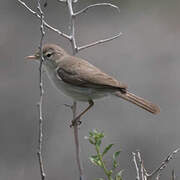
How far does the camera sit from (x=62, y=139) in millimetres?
10680

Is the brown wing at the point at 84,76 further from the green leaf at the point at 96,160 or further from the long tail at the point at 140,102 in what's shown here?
the green leaf at the point at 96,160

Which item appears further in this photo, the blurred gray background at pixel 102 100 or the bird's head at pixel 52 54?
the blurred gray background at pixel 102 100

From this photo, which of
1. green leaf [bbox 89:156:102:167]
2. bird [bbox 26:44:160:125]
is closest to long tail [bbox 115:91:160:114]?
bird [bbox 26:44:160:125]

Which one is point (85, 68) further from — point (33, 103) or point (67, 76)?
point (33, 103)

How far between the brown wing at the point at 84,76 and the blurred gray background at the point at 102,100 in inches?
148

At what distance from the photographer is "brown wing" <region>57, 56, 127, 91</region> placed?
612 centimetres

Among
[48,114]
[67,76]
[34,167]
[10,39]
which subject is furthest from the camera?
[10,39]

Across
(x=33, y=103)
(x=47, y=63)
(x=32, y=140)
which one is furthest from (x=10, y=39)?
(x=47, y=63)

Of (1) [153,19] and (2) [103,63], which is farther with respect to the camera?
(1) [153,19]

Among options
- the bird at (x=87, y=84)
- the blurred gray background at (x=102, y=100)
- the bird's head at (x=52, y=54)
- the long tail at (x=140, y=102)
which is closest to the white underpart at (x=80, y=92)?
the bird at (x=87, y=84)

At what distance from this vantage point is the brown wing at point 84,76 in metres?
6.12

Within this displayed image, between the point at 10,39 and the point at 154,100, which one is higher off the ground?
the point at 10,39

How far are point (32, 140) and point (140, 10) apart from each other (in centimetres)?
721

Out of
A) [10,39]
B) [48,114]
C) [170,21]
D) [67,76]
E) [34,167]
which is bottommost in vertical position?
[67,76]
